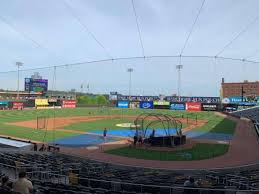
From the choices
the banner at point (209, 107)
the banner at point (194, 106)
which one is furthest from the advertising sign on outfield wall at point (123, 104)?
the banner at point (209, 107)

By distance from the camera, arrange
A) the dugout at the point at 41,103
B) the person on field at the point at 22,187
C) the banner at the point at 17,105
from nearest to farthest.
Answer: the person on field at the point at 22,187 < the banner at the point at 17,105 < the dugout at the point at 41,103

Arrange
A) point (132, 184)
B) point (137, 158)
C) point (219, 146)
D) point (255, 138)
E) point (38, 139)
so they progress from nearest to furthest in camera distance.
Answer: point (132, 184)
point (137, 158)
point (219, 146)
point (38, 139)
point (255, 138)

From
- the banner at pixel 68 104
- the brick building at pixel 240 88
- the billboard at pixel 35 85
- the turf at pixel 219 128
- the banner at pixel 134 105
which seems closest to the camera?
the turf at pixel 219 128

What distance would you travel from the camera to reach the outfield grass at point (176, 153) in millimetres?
25422

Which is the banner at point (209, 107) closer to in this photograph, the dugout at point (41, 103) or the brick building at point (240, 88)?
the dugout at point (41, 103)

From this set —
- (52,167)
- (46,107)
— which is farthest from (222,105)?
(52,167)

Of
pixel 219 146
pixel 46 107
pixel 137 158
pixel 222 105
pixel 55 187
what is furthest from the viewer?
pixel 46 107

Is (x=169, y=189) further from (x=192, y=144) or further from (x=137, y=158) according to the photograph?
(x=192, y=144)

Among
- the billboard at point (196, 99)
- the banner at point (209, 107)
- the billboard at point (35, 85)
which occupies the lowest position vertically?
the banner at point (209, 107)

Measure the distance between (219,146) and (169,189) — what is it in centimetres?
2098

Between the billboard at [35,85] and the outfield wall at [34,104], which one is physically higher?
the billboard at [35,85]

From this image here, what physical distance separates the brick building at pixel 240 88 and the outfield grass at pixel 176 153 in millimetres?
118462

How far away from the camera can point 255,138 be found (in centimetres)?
3759

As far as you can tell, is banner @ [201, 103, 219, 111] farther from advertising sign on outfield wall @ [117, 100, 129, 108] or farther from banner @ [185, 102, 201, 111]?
advertising sign on outfield wall @ [117, 100, 129, 108]
